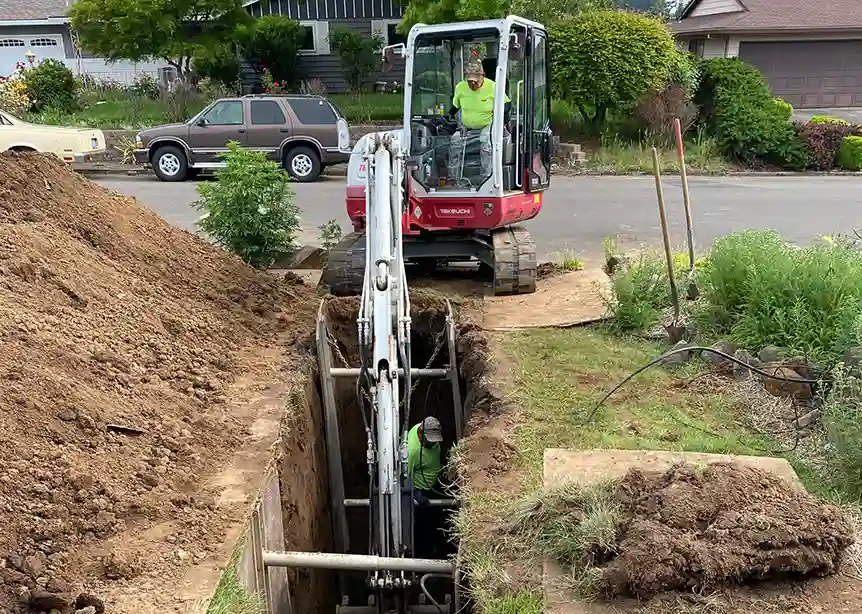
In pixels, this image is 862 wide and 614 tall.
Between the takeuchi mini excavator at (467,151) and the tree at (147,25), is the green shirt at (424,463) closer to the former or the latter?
the takeuchi mini excavator at (467,151)

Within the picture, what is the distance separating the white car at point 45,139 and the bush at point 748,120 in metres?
14.1

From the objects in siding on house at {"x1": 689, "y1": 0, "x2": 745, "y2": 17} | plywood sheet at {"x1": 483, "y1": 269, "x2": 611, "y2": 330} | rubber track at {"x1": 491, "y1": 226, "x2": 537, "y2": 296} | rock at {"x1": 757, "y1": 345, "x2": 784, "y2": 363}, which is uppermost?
siding on house at {"x1": 689, "y1": 0, "x2": 745, "y2": 17}

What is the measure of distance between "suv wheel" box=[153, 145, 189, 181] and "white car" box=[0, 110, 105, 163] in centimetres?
172

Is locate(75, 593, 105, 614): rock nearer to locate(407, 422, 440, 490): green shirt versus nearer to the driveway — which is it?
locate(407, 422, 440, 490): green shirt

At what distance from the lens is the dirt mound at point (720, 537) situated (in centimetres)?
346

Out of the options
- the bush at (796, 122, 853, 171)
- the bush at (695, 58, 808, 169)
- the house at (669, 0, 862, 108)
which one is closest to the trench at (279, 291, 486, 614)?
the bush at (695, 58, 808, 169)

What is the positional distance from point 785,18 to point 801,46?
1046 mm

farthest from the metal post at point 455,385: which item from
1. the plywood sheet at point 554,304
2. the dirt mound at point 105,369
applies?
the dirt mound at point 105,369

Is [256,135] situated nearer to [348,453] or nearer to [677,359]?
[348,453]

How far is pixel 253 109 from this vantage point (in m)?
16.3

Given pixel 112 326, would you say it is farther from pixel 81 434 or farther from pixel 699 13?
pixel 699 13

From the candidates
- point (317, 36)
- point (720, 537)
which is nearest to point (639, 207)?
point (720, 537)

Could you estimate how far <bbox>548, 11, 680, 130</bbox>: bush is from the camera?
690 inches

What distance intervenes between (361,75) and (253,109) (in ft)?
27.1
